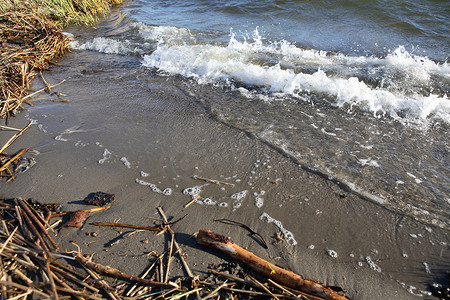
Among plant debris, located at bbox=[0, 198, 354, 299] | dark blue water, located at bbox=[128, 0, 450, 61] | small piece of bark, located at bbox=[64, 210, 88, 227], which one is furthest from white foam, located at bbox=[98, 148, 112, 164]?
dark blue water, located at bbox=[128, 0, 450, 61]

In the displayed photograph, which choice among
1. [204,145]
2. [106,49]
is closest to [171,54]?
[106,49]

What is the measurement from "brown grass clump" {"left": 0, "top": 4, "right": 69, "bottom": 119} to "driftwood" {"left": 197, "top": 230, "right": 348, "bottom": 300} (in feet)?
14.1

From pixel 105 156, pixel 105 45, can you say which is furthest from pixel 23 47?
pixel 105 156

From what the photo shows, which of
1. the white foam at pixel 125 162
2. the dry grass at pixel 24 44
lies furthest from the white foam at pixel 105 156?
the dry grass at pixel 24 44

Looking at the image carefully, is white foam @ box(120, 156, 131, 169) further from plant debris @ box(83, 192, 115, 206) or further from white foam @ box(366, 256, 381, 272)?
white foam @ box(366, 256, 381, 272)

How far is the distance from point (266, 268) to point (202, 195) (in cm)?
111

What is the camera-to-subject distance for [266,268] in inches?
82.1

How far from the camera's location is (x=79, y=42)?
335 inches

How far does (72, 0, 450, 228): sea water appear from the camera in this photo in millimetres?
3330

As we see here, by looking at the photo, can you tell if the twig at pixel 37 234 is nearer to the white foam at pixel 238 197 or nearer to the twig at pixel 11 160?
the twig at pixel 11 160

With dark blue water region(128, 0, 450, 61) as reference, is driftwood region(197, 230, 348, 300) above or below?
below

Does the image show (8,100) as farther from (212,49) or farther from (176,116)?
(212,49)

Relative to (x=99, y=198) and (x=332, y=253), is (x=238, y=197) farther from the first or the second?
(x=99, y=198)

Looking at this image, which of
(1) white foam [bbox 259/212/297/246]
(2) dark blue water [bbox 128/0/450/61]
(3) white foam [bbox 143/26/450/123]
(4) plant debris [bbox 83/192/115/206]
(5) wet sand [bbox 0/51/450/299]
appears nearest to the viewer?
(5) wet sand [bbox 0/51/450/299]
